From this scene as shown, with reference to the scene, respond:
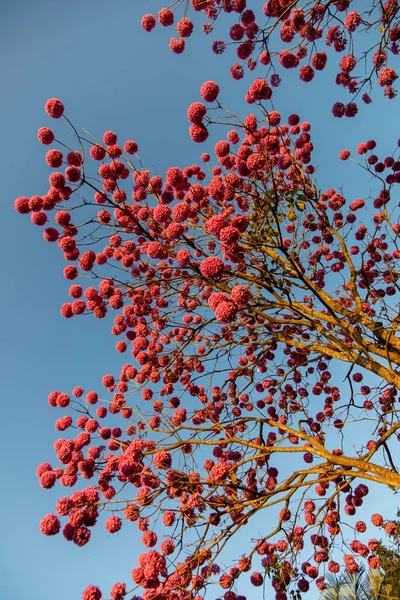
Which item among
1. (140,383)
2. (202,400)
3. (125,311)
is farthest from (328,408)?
(125,311)

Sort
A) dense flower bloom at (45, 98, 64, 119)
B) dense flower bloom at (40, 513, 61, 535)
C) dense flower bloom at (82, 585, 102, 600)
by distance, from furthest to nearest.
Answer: dense flower bloom at (45, 98, 64, 119), dense flower bloom at (40, 513, 61, 535), dense flower bloom at (82, 585, 102, 600)

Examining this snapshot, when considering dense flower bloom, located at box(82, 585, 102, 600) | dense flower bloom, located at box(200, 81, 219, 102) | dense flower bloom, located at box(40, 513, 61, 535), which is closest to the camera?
dense flower bloom, located at box(82, 585, 102, 600)

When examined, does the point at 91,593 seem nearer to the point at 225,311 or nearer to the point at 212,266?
the point at 225,311

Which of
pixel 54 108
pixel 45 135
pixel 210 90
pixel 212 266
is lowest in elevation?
pixel 212 266

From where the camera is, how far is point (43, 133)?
392 cm

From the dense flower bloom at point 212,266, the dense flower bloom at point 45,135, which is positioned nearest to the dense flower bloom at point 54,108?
the dense flower bloom at point 45,135

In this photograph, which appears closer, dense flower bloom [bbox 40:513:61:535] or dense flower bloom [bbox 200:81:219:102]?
dense flower bloom [bbox 40:513:61:535]

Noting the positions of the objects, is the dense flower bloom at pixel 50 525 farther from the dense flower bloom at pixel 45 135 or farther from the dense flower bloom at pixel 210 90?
the dense flower bloom at pixel 210 90

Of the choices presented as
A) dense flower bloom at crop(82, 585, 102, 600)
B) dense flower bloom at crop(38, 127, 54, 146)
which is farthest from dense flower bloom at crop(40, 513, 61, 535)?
dense flower bloom at crop(38, 127, 54, 146)

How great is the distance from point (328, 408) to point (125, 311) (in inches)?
145

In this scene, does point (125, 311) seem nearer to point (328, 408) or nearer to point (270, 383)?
point (270, 383)

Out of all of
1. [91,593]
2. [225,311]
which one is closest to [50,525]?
[91,593]

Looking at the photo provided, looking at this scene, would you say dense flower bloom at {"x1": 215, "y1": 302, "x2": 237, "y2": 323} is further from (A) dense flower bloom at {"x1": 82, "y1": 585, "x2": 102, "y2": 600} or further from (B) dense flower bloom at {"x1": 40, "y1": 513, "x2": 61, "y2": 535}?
(A) dense flower bloom at {"x1": 82, "y1": 585, "x2": 102, "y2": 600}

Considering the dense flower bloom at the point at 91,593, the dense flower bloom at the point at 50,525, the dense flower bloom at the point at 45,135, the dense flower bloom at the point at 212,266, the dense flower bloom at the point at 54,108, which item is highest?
the dense flower bloom at the point at 54,108
